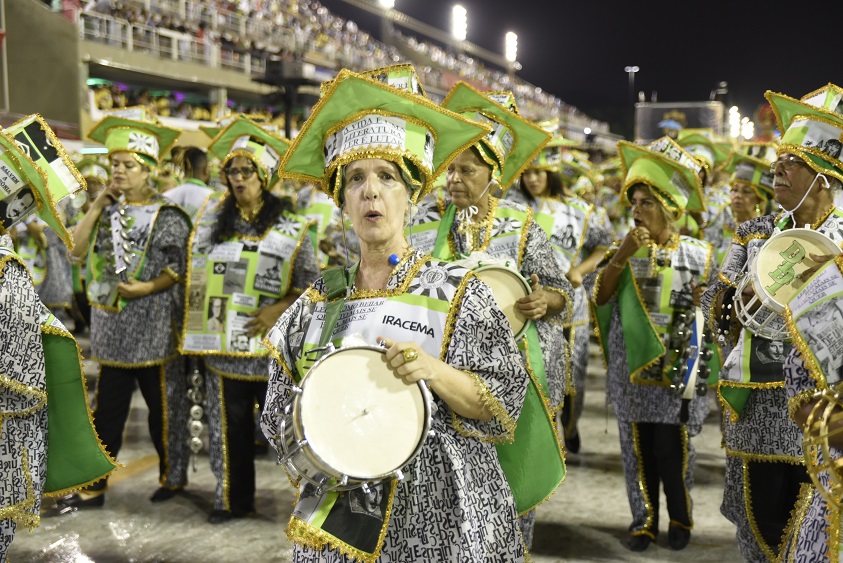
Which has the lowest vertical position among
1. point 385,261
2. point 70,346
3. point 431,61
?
point 70,346

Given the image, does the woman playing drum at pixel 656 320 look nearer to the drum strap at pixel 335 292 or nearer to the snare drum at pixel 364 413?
the drum strap at pixel 335 292

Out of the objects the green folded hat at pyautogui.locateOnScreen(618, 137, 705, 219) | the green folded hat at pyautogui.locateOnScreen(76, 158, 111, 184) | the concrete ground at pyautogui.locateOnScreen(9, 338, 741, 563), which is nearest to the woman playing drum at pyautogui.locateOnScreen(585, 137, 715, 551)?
the green folded hat at pyautogui.locateOnScreen(618, 137, 705, 219)

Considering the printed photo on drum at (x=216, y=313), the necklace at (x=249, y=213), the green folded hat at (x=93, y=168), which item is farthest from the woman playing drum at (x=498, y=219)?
the green folded hat at (x=93, y=168)

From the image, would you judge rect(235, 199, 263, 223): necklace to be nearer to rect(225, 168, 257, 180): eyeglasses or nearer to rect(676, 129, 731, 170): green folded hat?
rect(225, 168, 257, 180): eyeglasses

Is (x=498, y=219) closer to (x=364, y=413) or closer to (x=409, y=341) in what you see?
(x=409, y=341)

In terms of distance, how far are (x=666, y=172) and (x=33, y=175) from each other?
3.13 meters

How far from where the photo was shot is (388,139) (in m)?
2.31

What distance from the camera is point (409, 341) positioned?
2.13 m

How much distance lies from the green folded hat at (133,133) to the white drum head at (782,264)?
13.4 feet

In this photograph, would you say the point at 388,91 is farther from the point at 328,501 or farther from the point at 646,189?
the point at 646,189

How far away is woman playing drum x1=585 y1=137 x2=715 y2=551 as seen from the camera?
4.67 metres

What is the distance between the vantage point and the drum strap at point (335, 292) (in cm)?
231

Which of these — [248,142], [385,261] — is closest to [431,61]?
[248,142]

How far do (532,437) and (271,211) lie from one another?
2.92m
